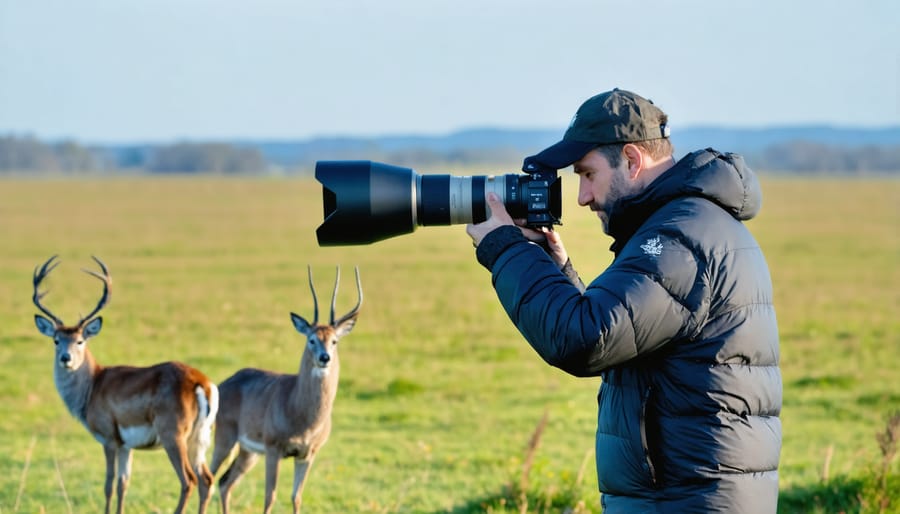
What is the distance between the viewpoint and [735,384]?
3.68m

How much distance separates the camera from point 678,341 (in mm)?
3695

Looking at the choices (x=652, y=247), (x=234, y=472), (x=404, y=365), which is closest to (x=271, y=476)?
(x=234, y=472)

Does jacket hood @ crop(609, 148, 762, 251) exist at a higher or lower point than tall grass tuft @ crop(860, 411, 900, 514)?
higher

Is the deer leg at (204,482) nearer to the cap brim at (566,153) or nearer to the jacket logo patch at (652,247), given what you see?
the cap brim at (566,153)

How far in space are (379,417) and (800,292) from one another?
1707 centimetres

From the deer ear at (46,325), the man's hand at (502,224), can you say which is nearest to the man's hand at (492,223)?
the man's hand at (502,224)

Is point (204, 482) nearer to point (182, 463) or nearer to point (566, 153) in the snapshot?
point (182, 463)

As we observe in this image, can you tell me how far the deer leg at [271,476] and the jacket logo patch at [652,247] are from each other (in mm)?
4646

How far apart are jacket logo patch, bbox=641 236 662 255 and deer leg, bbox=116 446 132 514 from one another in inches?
207

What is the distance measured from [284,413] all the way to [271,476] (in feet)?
1.53

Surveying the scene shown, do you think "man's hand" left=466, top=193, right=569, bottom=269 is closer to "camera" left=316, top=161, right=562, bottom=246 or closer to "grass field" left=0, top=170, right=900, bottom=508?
"camera" left=316, top=161, right=562, bottom=246

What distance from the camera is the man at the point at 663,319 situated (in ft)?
11.8

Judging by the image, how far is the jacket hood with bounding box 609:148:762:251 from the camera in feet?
12.5

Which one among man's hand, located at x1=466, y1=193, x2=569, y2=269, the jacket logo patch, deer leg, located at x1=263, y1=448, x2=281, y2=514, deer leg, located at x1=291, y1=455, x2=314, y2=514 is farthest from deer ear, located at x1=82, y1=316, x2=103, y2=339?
the jacket logo patch
